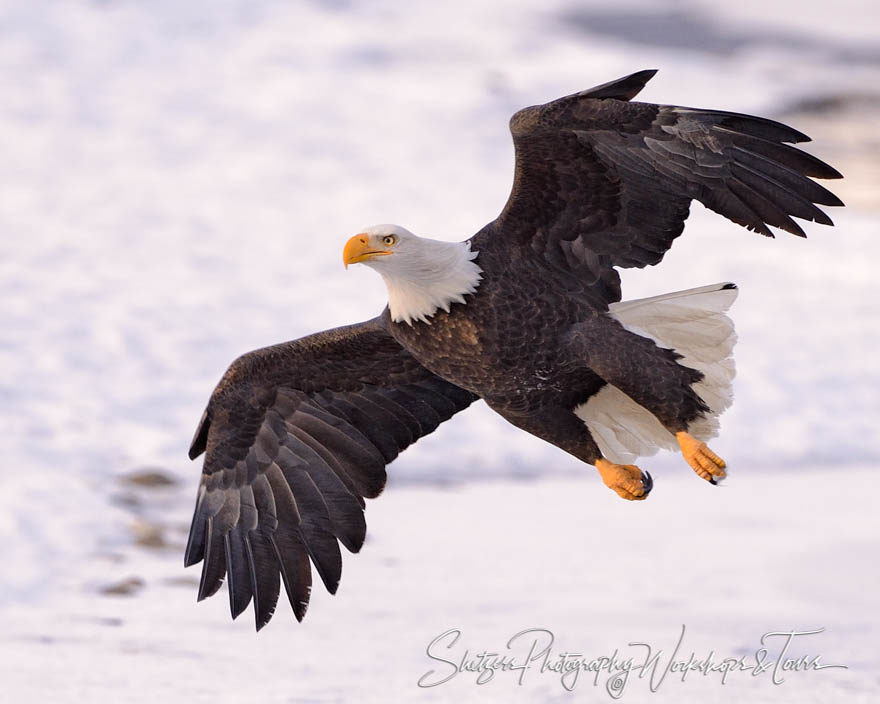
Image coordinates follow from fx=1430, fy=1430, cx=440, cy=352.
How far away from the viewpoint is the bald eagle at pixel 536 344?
166 inches

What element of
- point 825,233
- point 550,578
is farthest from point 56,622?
point 825,233

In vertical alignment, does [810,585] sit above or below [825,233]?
below

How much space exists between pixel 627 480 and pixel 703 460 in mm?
369

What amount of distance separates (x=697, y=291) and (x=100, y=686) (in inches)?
98.1

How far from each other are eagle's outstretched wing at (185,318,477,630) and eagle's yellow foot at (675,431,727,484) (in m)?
1.13

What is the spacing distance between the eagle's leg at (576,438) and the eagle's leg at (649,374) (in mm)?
277

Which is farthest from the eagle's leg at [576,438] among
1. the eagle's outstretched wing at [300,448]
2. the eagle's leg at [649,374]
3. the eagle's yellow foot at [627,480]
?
the eagle's outstretched wing at [300,448]

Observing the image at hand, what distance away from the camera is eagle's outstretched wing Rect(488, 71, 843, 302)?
417 cm

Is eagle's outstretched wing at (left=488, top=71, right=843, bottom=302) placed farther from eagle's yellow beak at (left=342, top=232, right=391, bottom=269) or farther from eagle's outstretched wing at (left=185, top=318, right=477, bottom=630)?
eagle's outstretched wing at (left=185, top=318, right=477, bottom=630)

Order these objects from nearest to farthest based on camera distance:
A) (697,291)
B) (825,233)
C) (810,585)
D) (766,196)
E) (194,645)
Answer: (766,196), (697,291), (194,645), (810,585), (825,233)

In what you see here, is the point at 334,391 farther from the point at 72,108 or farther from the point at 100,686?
the point at 72,108

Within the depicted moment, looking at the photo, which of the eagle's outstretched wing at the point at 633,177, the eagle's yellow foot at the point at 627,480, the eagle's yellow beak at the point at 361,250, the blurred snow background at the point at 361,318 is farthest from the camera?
the blurred snow background at the point at 361,318

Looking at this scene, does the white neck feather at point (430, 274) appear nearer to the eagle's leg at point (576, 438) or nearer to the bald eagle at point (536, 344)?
the bald eagle at point (536, 344)

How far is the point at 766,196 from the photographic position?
4191 mm
